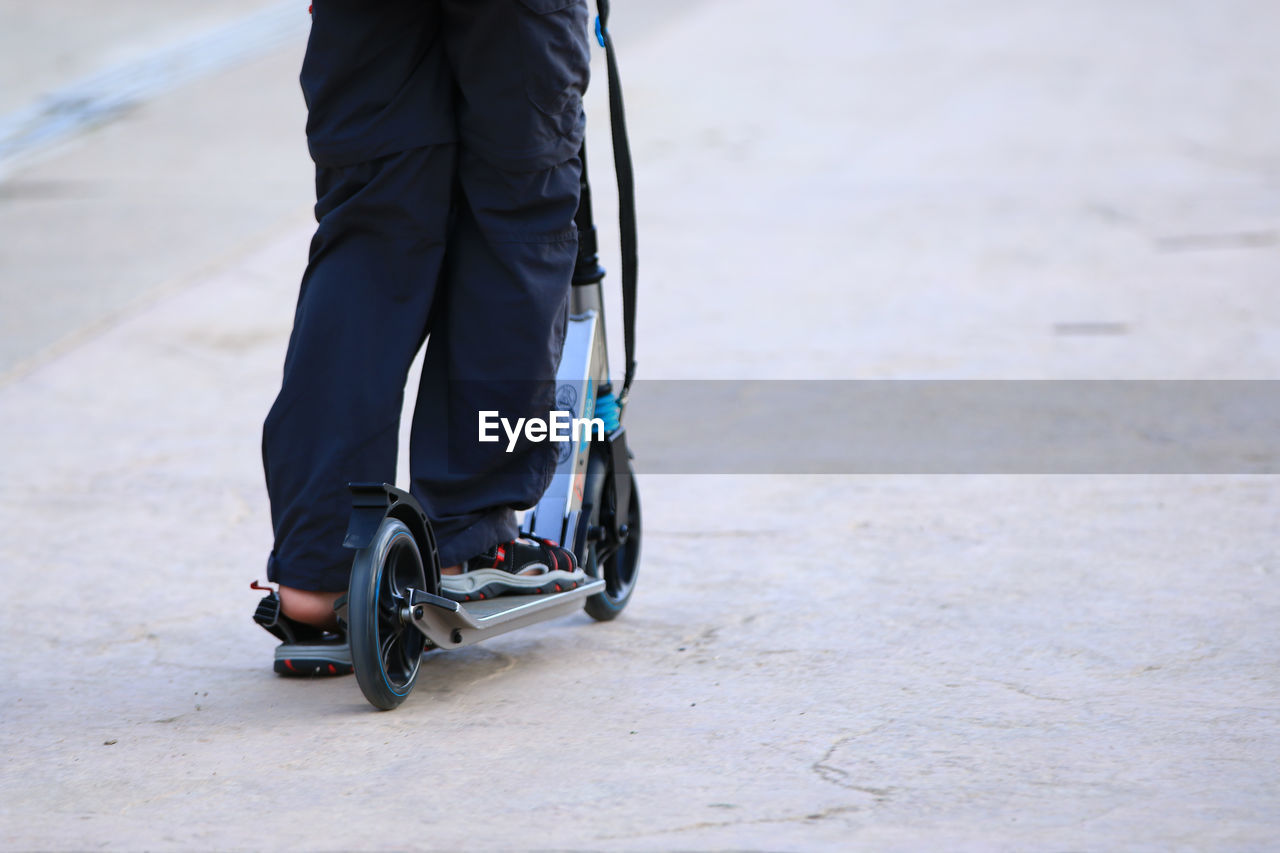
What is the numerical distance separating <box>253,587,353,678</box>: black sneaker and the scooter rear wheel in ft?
0.37

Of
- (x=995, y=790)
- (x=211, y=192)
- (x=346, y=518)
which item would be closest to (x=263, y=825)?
(x=346, y=518)

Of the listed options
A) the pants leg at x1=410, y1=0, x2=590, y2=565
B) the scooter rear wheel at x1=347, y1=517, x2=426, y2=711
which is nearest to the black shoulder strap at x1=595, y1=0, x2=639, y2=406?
the pants leg at x1=410, y1=0, x2=590, y2=565

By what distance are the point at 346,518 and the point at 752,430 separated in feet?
6.30

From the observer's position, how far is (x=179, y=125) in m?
7.59

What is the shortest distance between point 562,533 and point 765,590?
454 millimetres

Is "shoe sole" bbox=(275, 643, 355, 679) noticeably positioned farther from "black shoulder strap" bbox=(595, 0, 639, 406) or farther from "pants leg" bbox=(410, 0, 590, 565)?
"black shoulder strap" bbox=(595, 0, 639, 406)

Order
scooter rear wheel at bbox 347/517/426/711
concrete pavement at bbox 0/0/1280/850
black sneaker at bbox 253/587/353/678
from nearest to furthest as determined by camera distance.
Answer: concrete pavement at bbox 0/0/1280/850 < scooter rear wheel at bbox 347/517/426/711 < black sneaker at bbox 253/587/353/678

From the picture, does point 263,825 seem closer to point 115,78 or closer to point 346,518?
point 346,518

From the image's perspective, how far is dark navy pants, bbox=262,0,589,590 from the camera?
206 cm
